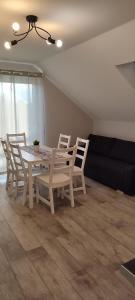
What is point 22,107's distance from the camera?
192 inches

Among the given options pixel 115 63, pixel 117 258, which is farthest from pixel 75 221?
pixel 115 63

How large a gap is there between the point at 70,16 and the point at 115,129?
3.01 m

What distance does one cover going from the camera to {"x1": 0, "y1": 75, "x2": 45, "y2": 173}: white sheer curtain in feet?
15.3

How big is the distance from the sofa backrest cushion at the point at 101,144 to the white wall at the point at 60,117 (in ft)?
1.33

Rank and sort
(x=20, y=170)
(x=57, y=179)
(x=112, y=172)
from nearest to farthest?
1. (x=57, y=179)
2. (x=20, y=170)
3. (x=112, y=172)

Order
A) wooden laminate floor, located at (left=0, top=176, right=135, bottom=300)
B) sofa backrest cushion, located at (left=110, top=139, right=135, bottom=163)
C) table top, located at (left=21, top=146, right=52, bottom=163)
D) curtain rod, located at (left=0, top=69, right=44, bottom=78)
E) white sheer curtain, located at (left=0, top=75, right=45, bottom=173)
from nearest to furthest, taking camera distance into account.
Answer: wooden laminate floor, located at (left=0, top=176, right=135, bottom=300)
table top, located at (left=21, top=146, right=52, bottom=163)
sofa backrest cushion, located at (left=110, top=139, right=135, bottom=163)
curtain rod, located at (left=0, top=69, right=44, bottom=78)
white sheer curtain, located at (left=0, top=75, right=45, bottom=173)

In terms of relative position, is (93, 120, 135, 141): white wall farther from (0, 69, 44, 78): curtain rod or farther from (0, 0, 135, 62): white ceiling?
(0, 0, 135, 62): white ceiling

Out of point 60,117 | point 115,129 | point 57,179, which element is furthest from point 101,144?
point 57,179

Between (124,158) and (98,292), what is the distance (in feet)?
9.62

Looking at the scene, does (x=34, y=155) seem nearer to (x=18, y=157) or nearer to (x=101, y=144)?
(x=18, y=157)

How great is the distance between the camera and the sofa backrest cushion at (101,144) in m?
4.93

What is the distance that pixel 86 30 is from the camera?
2.84 meters

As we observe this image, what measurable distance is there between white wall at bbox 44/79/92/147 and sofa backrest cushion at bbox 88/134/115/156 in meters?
0.41

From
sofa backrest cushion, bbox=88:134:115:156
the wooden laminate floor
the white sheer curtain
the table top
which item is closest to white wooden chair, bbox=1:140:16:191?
the table top
